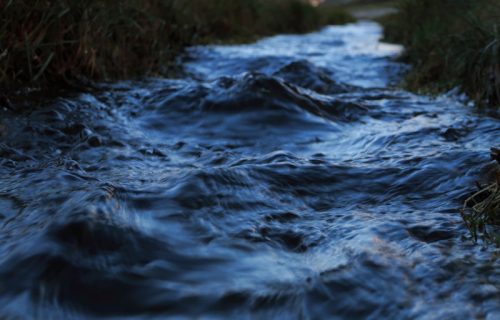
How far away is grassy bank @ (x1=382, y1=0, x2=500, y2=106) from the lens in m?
4.51

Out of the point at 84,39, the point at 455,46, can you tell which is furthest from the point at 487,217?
the point at 84,39

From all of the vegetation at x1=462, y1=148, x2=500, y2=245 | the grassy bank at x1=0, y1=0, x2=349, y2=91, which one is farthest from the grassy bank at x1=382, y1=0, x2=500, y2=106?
the grassy bank at x1=0, y1=0, x2=349, y2=91

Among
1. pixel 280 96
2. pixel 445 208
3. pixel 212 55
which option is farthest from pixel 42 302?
pixel 212 55

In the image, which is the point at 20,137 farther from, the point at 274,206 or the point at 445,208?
the point at 445,208

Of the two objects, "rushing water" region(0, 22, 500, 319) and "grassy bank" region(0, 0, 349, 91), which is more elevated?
"grassy bank" region(0, 0, 349, 91)

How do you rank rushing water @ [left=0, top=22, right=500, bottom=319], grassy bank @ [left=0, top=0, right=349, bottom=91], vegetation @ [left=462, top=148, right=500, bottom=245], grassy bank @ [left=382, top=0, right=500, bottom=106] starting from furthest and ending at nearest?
1. grassy bank @ [left=382, top=0, right=500, bottom=106]
2. grassy bank @ [left=0, top=0, right=349, bottom=91]
3. vegetation @ [left=462, top=148, right=500, bottom=245]
4. rushing water @ [left=0, top=22, right=500, bottom=319]

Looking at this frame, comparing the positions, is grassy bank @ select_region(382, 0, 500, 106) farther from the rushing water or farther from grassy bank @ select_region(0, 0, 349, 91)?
grassy bank @ select_region(0, 0, 349, 91)

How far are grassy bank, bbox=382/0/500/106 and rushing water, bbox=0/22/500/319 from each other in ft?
1.55

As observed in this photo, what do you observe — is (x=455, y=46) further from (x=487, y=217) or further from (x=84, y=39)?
(x=487, y=217)

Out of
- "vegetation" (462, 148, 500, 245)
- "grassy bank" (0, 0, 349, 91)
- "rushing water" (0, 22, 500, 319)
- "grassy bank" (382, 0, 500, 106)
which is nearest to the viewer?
"rushing water" (0, 22, 500, 319)

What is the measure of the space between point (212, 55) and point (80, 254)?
6520 millimetres

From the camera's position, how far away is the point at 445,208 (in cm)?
233

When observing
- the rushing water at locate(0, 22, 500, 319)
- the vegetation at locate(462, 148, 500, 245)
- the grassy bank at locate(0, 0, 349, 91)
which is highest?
the grassy bank at locate(0, 0, 349, 91)

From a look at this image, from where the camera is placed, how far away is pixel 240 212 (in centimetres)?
228
